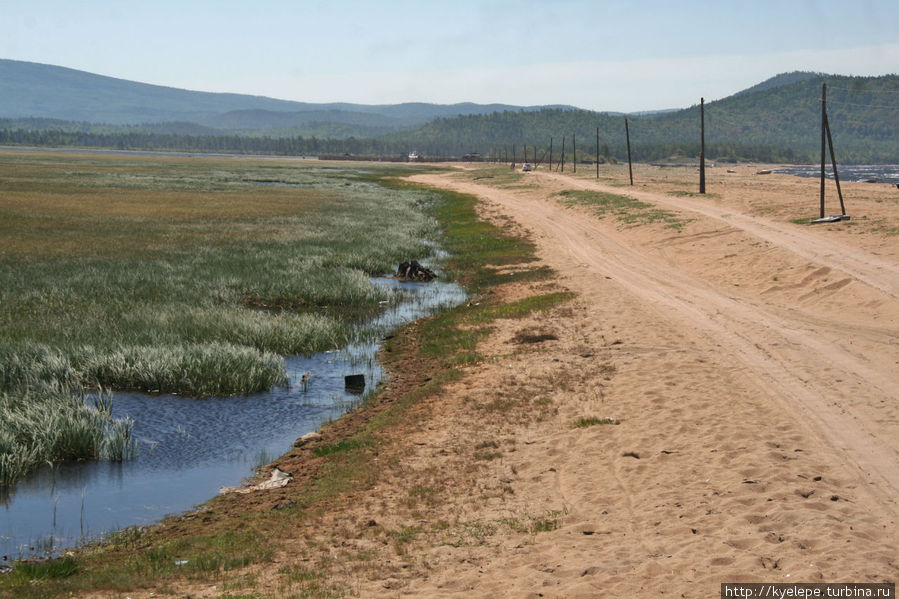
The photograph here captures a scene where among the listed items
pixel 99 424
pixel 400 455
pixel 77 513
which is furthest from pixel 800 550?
pixel 99 424

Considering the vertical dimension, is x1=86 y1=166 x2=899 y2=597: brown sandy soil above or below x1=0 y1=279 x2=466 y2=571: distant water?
above

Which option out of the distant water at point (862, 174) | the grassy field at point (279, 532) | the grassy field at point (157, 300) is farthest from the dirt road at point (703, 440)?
the distant water at point (862, 174)

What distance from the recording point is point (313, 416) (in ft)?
52.2

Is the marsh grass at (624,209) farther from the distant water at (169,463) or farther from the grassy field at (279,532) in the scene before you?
the distant water at (169,463)

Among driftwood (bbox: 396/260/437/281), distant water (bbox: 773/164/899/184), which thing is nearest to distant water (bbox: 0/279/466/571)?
driftwood (bbox: 396/260/437/281)

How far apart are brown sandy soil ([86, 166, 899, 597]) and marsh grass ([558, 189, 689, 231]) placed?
18.9 m

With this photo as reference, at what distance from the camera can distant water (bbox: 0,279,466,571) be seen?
1088cm

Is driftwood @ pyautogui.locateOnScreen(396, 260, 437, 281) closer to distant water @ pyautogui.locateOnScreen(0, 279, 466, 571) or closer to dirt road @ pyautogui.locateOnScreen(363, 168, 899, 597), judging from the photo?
Result: dirt road @ pyautogui.locateOnScreen(363, 168, 899, 597)

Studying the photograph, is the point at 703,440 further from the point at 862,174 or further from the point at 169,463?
the point at 862,174

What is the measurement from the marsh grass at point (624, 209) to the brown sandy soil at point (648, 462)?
18.9 meters

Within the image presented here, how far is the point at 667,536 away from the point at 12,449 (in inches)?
383

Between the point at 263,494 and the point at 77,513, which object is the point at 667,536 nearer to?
the point at 263,494

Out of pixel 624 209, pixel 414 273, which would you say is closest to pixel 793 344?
pixel 414 273

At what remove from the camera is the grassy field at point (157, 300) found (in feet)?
49.9
